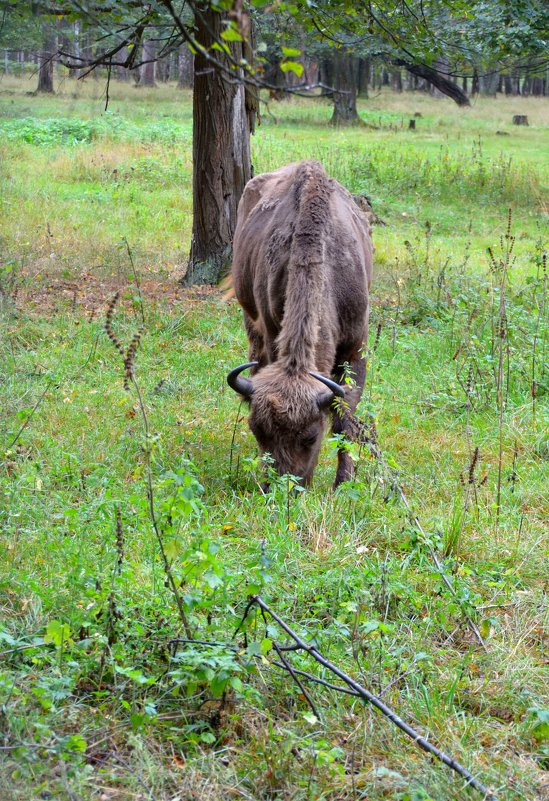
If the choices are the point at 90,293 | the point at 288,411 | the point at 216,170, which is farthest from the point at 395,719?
the point at 216,170

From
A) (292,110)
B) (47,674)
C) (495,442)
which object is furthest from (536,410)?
(292,110)

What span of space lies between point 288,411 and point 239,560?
1092mm

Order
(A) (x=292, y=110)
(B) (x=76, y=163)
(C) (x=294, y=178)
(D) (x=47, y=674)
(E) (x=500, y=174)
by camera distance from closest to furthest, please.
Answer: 1. (D) (x=47, y=674)
2. (C) (x=294, y=178)
3. (B) (x=76, y=163)
4. (E) (x=500, y=174)
5. (A) (x=292, y=110)

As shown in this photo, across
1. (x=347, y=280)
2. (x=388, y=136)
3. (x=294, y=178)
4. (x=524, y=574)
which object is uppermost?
(x=388, y=136)

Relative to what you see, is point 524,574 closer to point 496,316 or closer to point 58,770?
point 58,770

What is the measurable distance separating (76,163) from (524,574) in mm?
15252

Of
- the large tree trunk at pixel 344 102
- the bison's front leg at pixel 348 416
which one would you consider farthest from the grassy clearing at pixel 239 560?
the large tree trunk at pixel 344 102

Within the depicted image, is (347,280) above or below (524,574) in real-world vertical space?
above

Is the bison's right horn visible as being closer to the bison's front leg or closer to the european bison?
the european bison

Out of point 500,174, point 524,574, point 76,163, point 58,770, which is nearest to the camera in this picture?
point 58,770

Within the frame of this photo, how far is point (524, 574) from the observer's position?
178 inches

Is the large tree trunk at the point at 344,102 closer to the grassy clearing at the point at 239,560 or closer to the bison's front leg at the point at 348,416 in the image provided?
the grassy clearing at the point at 239,560

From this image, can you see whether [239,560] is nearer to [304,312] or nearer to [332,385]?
[332,385]

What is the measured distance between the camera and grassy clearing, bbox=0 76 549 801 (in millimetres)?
3012
